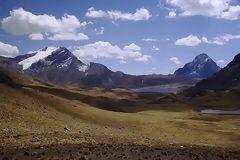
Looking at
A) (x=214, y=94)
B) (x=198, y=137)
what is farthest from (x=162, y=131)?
(x=214, y=94)

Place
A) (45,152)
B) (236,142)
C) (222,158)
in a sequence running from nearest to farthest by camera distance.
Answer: (45,152)
(222,158)
(236,142)

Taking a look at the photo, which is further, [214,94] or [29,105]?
[214,94]

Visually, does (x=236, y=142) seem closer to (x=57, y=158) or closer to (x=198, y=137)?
(x=198, y=137)

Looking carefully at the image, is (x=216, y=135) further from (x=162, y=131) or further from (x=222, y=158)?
(x=222, y=158)

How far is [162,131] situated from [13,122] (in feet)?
68.3

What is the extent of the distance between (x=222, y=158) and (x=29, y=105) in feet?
84.7

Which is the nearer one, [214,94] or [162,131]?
[162,131]

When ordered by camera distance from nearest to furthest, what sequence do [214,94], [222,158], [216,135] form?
[222,158] < [216,135] < [214,94]

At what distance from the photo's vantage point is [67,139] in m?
32.1

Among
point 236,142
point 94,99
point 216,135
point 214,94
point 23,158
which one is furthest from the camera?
point 214,94

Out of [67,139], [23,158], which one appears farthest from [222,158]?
[23,158]

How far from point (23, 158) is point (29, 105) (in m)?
25.2

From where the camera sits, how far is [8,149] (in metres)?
26.5

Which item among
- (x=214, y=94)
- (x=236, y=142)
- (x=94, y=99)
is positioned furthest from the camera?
(x=214, y=94)
